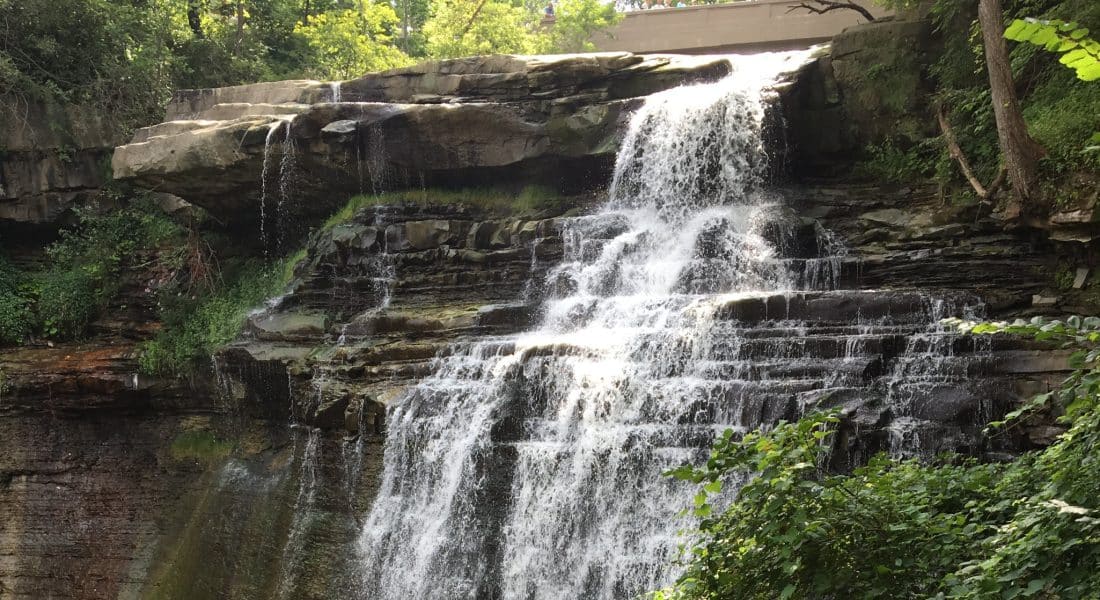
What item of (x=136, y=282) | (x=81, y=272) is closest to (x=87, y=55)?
(x=81, y=272)

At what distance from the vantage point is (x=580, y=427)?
32.6 ft

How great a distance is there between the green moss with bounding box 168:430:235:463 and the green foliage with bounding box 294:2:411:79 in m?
12.2

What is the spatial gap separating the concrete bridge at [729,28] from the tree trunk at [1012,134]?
39.8 feet

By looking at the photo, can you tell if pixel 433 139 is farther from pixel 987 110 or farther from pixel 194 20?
pixel 194 20

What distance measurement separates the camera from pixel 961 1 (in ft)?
41.3

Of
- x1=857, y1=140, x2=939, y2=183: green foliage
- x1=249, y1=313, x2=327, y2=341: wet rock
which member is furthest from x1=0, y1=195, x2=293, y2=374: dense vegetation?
x1=857, y1=140, x2=939, y2=183: green foliage

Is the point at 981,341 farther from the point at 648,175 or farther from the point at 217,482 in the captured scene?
the point at 217,482

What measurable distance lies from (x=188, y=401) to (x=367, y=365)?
354 cm

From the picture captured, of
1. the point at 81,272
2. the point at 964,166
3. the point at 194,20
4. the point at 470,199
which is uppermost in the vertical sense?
the point at 194,20

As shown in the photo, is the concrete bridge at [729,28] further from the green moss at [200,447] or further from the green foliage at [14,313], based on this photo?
the green moss at [200,447]

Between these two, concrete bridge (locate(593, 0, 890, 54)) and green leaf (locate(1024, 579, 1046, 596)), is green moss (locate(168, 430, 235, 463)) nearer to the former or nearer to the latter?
green leaf (locate(1024, 579, 1046, 596))

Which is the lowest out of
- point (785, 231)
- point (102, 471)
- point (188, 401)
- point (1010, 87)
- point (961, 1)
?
point (102, 471)

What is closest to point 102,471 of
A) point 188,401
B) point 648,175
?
point 188,401

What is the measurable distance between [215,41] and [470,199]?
971 cm
